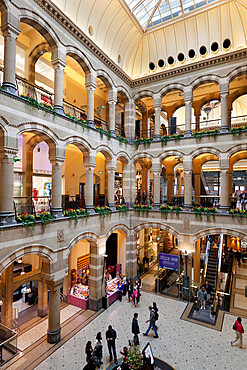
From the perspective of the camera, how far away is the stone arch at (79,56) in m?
11.6

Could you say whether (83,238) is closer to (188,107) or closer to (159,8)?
(188,107)

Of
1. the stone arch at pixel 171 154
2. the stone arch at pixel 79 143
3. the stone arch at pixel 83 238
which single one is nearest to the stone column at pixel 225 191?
the stone arch at pixel 171 154

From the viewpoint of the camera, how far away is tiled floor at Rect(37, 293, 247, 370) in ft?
29.4

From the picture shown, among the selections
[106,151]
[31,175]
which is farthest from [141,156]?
[31,175]

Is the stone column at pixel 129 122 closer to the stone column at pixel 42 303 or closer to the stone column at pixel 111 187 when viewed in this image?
the stone column at pixel 111 187

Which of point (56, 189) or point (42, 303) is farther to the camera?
point (42, 303)

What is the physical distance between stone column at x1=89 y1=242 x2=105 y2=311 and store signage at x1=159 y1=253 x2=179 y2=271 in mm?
4167

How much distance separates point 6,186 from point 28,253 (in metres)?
2.98

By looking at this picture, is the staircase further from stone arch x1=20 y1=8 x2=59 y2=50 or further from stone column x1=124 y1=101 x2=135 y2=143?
stone arch x1=20 y1=8 x2=59 y2=50

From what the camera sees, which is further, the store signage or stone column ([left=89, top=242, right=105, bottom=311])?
the store signage

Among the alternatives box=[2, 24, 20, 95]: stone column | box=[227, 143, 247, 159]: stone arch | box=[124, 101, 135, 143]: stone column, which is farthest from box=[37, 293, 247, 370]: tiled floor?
box=[124, 101, 135, 143]: stone column

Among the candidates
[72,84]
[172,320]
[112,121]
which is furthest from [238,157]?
[72,84]

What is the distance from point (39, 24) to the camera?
992 centimetres

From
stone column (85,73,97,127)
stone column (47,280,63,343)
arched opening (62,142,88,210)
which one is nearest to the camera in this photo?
stone column (47,280,63,343)
